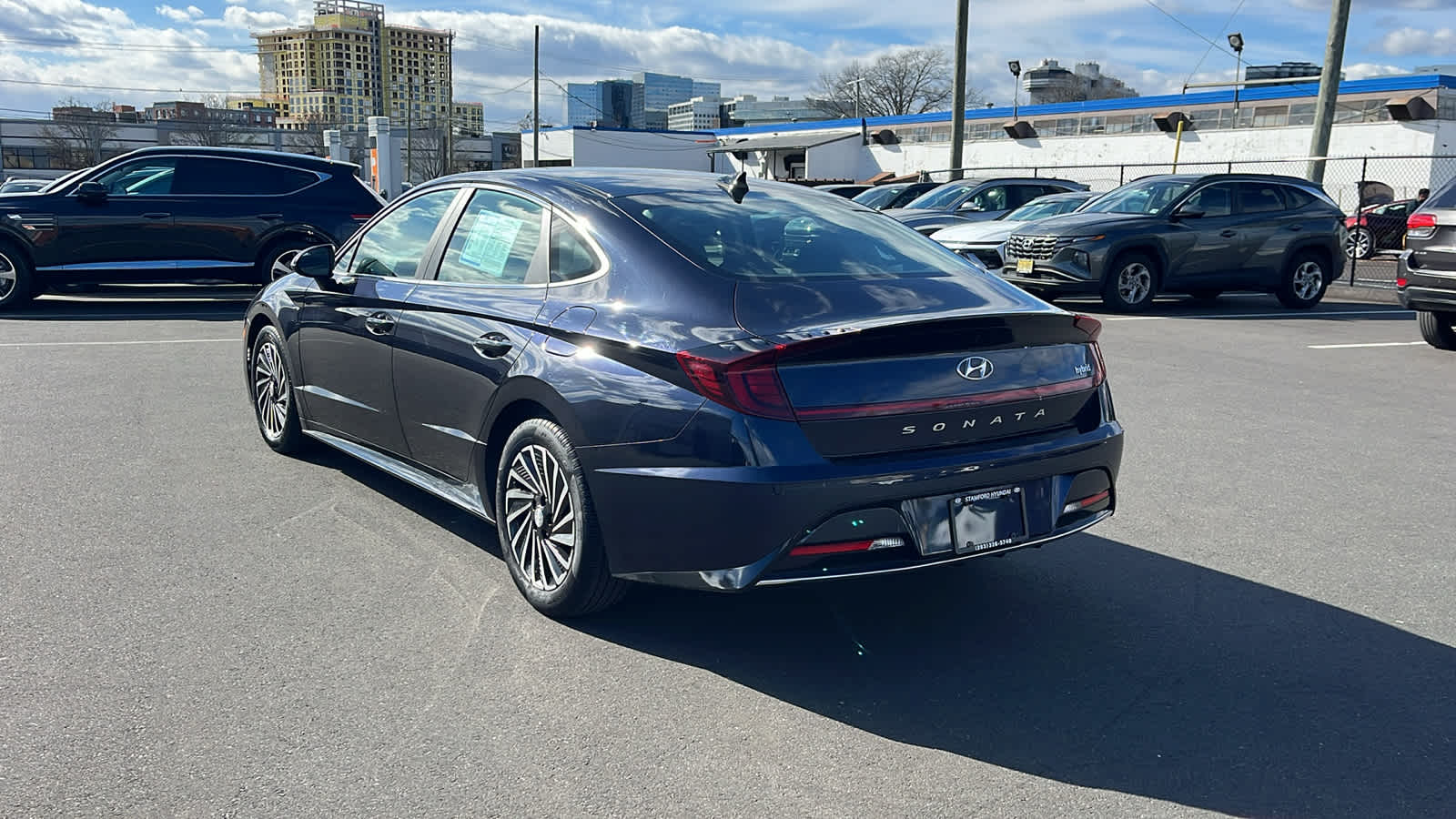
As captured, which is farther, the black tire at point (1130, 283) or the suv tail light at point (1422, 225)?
the black tire at point (1130, 283)

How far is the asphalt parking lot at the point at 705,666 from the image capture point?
301cm

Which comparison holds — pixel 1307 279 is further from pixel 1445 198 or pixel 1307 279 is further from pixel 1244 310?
pixel 1445 198

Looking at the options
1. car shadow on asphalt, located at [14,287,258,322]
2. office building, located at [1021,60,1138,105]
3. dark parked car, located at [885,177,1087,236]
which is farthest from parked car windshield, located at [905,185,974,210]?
office building, located at [1021,60,1138,105]

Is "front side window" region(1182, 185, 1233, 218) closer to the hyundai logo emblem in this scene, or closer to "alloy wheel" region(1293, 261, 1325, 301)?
"alloy wheel" region(1293, 261, 1325, 301)

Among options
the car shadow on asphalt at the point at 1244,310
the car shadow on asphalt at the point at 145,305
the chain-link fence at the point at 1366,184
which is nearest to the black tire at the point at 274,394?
the car shadow on asphalt at the point at 145,305

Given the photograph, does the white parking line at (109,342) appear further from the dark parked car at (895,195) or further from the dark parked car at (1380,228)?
the dark parked car at (1380,228)

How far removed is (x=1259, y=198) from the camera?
49.5 feet

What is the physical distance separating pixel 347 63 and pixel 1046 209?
145 meters

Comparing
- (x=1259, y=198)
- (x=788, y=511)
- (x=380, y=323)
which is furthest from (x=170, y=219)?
(x=1259, y=198)

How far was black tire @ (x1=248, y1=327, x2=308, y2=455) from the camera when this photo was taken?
6176mm

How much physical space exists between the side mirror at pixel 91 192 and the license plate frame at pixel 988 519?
12.6 m

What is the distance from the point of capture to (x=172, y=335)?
11516 millimetres

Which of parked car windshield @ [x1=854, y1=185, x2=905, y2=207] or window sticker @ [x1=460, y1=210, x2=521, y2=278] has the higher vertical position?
parked car windshield @ [x1=854, y1=185, x2=905, y2=207]

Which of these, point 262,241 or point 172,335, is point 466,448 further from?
point 262,241
